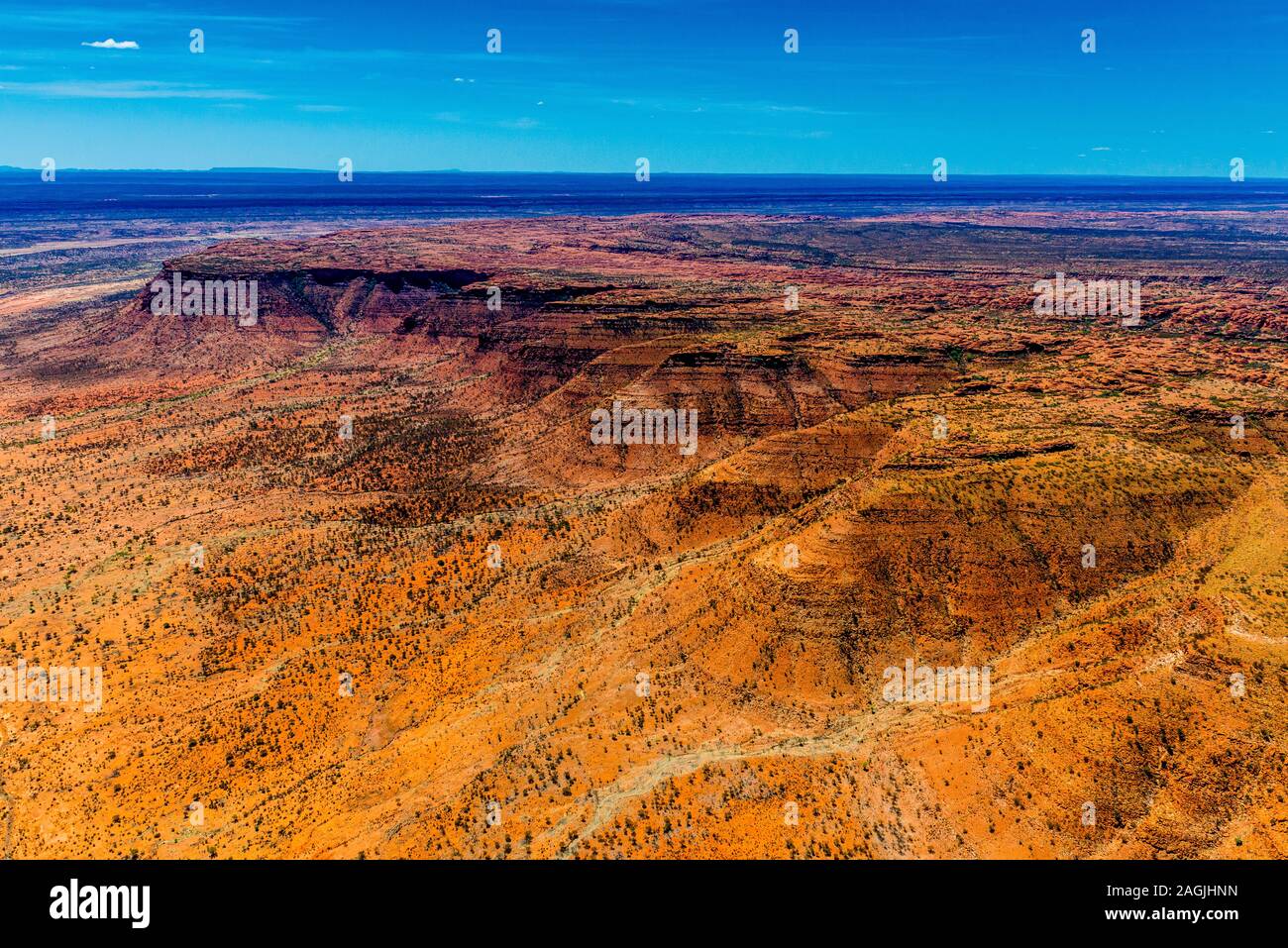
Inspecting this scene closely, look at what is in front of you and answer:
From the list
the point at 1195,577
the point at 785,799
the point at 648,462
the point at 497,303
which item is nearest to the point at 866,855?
the point at 785,799

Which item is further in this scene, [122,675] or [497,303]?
[497,303]

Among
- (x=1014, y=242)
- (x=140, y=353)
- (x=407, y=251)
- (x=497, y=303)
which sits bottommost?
(x=140, y=353)

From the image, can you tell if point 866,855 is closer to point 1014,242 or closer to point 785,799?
point 785,799

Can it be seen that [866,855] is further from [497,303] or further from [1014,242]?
[1014,242]

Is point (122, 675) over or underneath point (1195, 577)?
underneath

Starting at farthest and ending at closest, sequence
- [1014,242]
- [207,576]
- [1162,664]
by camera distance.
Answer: [1014,242]
[207,576]
[1162,664]
